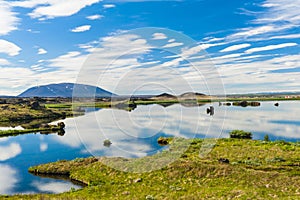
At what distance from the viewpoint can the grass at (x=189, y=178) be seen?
21.3 m

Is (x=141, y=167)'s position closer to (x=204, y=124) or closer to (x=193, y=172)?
(x=193, y=172)

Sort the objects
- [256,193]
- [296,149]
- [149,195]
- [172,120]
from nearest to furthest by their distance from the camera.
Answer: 1. [256,193]
2. [149,195]
3. [296,149]
4. [172,120]

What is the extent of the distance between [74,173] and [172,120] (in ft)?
151

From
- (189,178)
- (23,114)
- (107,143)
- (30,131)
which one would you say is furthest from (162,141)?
(23,114)

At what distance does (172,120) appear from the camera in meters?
74.1

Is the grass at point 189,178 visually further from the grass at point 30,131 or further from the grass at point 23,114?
the grass at point 23,114

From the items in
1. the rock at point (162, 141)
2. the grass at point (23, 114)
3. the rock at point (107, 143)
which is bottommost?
the rock at point (162, 141)

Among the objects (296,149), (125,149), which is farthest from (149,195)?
(296,149)

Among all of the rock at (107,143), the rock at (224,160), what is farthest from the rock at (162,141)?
the rock at (224,160)

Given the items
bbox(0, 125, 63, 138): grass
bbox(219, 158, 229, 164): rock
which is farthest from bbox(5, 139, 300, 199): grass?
bbox(0, 125, 63, 138): grass

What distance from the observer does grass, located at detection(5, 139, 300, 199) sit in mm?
21344

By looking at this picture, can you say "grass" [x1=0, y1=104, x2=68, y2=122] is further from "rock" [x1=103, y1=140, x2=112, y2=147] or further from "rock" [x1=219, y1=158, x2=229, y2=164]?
"rock" [x1=219, y1=158, x2=229, y2=164]

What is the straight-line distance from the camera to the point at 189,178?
24984 mm

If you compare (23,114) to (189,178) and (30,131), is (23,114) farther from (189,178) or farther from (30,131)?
(189,178)
